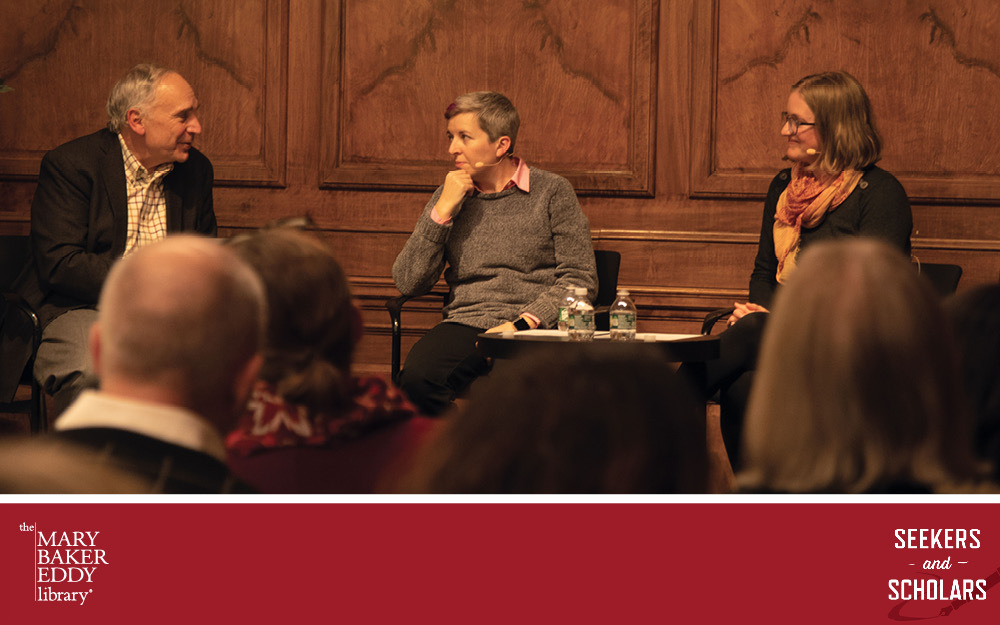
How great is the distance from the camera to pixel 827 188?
11.2 feet

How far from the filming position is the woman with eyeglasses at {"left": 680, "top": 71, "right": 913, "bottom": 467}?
10.9ft

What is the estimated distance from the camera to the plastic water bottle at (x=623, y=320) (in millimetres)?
3021

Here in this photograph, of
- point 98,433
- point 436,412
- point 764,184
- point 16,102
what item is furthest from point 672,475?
point 16,102

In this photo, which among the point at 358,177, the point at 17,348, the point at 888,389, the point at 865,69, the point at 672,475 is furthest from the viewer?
the point at 358,177

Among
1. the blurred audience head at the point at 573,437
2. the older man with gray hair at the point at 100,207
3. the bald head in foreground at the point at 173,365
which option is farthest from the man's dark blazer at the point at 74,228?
the blurred audience head at the point at 573,437

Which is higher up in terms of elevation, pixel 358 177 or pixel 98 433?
pixel 358 177

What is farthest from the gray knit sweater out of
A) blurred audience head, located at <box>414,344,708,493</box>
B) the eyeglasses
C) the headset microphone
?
blurred audience head, located at <box>414,344,708,493</box>

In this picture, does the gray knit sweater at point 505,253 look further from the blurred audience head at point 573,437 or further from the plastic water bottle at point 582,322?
the blurred audience head at point 573,437

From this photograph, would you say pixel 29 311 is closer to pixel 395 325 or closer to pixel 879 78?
pixel 395 325

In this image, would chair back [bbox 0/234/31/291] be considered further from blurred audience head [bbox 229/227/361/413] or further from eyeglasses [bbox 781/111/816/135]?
eyeglasses [bbox 781/111/816/135]

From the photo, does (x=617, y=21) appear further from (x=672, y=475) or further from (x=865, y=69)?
(x=672, y=475)

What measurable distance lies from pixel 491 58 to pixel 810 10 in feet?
3.94

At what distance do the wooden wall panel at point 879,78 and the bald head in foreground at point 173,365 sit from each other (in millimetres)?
3132

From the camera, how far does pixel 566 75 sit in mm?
4066
